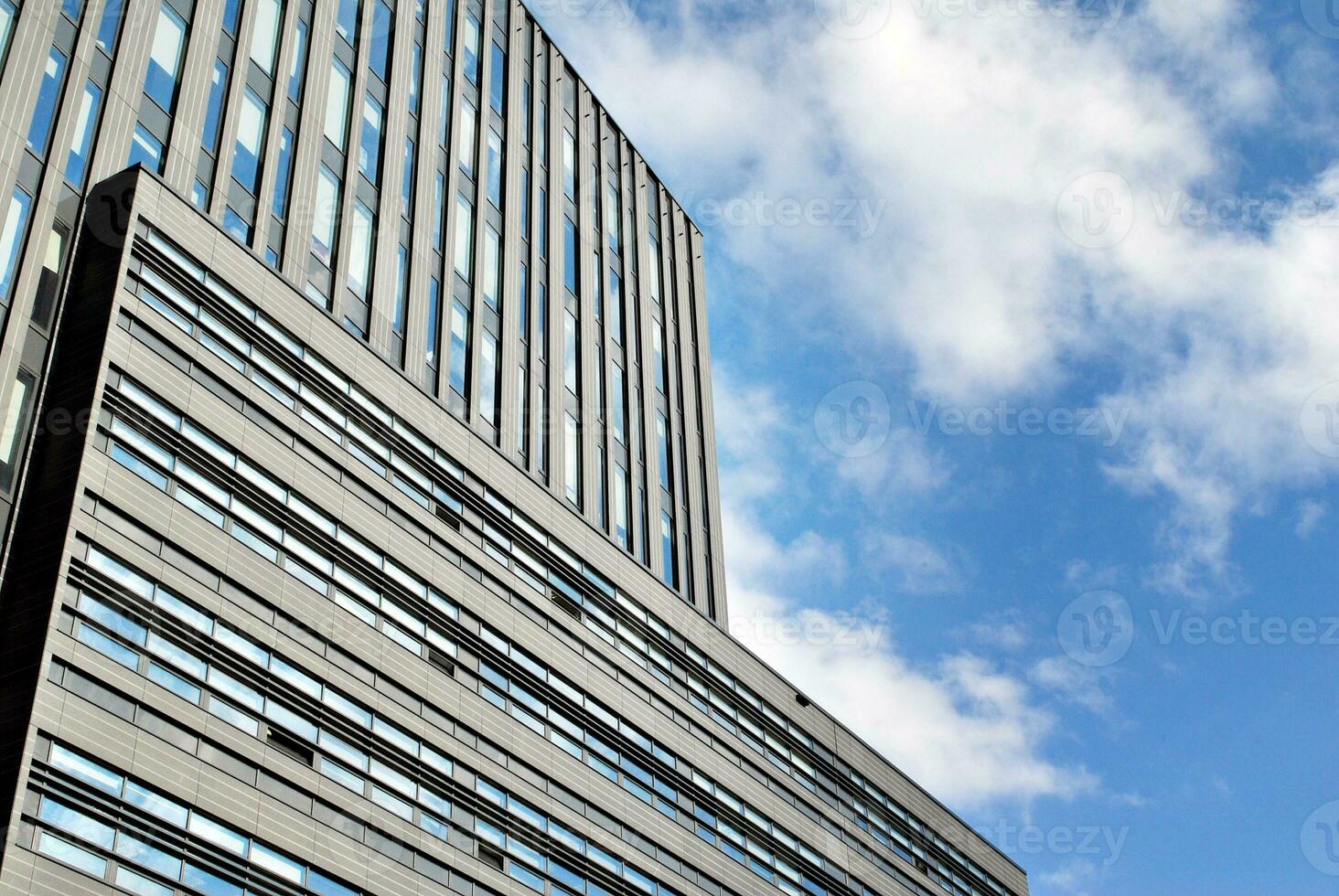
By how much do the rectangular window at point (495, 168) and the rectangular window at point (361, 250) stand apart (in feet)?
24.9

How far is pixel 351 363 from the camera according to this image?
34781 mm

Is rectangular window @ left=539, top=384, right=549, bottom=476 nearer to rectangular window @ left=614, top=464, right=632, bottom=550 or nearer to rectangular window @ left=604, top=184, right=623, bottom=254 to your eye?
rectangular window @ left=614, top=464, right=632, bottom=550

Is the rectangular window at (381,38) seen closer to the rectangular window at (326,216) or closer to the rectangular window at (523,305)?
the rectangular window at (326,216)

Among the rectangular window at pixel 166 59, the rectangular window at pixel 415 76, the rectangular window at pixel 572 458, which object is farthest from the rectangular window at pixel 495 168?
the rectangular window at pixel 166 59

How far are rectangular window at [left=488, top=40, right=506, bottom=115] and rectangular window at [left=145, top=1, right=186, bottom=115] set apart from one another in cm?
1522

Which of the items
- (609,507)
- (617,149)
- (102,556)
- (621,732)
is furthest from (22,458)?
(617,149)

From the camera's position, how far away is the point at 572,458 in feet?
148

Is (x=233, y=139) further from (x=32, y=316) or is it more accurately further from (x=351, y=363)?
(x=32, y=316)

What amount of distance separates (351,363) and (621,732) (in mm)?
12482

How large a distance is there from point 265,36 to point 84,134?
887 centimetres

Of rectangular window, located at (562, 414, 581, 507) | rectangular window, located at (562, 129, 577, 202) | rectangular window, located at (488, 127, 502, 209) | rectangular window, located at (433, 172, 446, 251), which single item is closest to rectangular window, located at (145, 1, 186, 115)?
rectangular window, located at (433, 172, 446, 251)

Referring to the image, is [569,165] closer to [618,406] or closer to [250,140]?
[618,406]

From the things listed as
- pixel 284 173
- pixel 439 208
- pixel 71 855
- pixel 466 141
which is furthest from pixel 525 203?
pixel 71 855

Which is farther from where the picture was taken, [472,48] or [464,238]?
[472,48]
